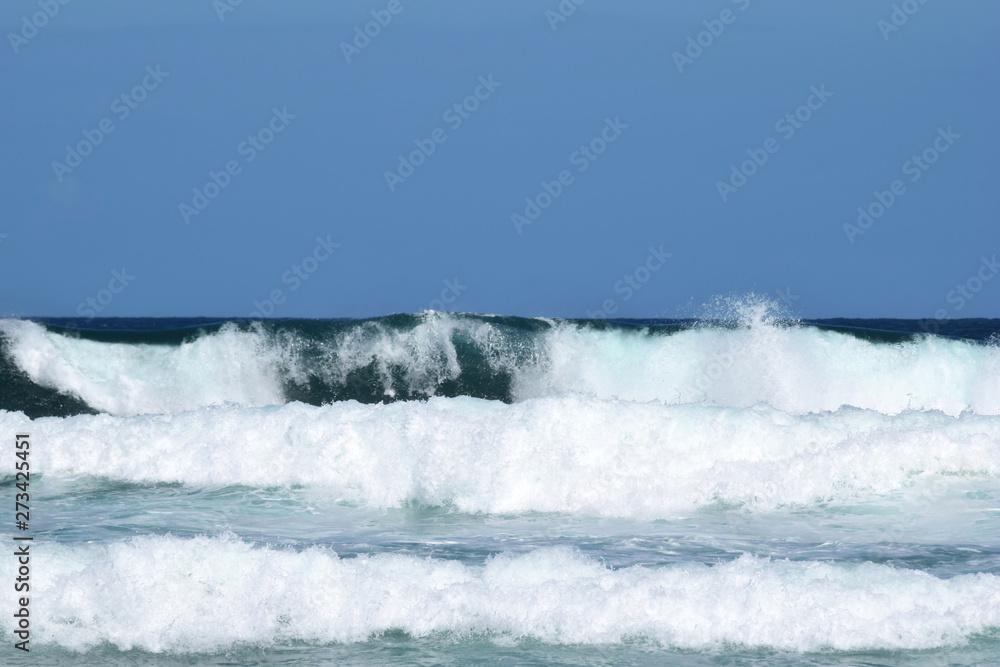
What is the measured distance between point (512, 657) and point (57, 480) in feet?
24.3

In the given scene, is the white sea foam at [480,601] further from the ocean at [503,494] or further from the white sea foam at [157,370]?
the white sea foam at [157,370]

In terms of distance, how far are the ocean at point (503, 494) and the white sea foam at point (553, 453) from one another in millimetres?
34

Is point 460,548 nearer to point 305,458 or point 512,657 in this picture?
point 512,657

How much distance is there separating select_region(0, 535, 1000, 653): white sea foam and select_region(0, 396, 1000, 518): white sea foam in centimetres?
303

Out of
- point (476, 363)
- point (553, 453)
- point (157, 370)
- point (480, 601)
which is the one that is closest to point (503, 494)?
point (553, 453)

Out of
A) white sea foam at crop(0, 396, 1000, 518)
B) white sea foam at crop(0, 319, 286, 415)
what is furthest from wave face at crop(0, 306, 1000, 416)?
white sea foam at crop(0, 396, 1000, 518)

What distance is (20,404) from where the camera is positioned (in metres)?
16.6

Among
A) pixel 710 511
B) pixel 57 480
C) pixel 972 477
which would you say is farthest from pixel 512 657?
pixel 57 480

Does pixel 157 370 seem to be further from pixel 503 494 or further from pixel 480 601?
pixel 480 601

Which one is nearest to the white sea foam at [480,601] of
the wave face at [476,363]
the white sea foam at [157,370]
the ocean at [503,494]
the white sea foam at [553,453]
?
the ocean at [503,494]

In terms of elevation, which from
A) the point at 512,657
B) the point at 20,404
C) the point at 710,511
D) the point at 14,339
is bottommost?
the point at 512,657

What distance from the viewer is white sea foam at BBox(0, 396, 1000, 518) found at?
1017 cm

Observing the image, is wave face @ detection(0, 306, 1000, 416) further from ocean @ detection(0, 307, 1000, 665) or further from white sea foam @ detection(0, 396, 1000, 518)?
white sea foam @ detection(0, 396, 1000, 518)

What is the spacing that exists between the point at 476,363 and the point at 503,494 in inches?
271
